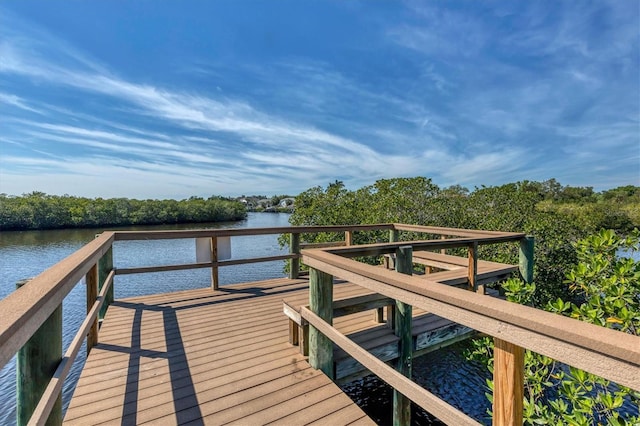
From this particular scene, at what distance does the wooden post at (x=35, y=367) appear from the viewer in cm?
106

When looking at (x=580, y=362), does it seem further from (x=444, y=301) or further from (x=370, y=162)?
(x=370, y=162)

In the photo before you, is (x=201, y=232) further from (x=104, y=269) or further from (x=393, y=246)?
(x=393, y=246)

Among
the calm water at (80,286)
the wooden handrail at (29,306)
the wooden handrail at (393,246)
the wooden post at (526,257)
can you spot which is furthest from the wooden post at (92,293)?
the wooden post at (526,257)

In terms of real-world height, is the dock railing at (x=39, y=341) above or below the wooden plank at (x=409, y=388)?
above

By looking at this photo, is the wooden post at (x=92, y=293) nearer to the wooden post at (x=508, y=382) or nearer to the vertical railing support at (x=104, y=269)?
the vertical railing support at (x=104, y=269)

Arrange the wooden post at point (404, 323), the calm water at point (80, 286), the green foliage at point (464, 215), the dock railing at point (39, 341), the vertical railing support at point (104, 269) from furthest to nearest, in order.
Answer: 1. the green foliage at point (464, 215)
2. the calm water at point (80, 286)
3. the vertical railing support at point (104, 269)
4. the wooden post at point (404, 323)
5. the dock railing at point (39, 341)

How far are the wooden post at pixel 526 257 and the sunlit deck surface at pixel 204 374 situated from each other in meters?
2.10

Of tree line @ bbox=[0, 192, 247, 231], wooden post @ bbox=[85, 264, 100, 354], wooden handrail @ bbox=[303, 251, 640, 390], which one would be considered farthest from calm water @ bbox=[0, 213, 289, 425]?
tree line @ bbox=[0, 192, 247, 231]

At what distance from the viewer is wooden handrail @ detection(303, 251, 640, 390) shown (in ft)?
2.12

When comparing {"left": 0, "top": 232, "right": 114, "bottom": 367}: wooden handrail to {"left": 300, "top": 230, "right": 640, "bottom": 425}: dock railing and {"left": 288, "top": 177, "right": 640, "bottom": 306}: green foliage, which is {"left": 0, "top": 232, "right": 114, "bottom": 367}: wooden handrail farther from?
{"left": 288, "top": 177, "right": 640, "bottom": 306}: green foliage

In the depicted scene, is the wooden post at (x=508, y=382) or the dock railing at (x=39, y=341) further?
the wooden post at (x=508, y=382)

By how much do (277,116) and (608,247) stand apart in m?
13.8

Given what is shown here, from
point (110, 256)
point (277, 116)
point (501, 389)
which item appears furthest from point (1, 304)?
point (277, 116)

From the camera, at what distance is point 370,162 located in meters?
17.4
